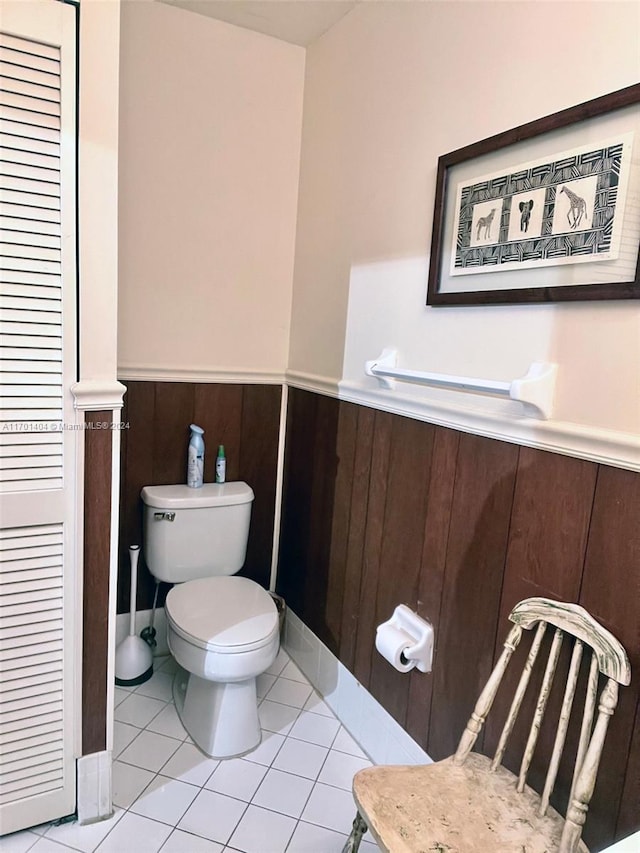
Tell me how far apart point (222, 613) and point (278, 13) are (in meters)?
2.02

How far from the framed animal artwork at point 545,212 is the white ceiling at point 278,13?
2.85 feet

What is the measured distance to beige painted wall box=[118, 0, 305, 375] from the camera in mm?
1993

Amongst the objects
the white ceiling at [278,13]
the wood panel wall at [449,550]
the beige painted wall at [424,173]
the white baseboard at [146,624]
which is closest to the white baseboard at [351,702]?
the wood panel wall at [449,550]

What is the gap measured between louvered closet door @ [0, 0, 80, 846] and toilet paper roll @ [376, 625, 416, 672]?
0.82 m

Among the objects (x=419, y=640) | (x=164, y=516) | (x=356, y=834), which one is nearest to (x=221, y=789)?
(x=356, y=834)

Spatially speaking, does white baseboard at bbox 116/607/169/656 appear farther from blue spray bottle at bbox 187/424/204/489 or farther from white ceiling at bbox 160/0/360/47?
white ceiling at bbox 160/0/360/47

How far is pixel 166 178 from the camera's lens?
81.2 inches

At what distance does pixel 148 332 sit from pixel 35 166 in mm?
888

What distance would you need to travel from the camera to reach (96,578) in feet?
4.88

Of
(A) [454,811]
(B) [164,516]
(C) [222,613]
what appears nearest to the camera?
(A) [454,811]

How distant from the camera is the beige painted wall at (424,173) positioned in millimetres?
1115

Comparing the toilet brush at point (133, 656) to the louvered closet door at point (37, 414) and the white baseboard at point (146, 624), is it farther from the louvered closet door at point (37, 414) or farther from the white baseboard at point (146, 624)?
the louvered closet door at point (37, 414)

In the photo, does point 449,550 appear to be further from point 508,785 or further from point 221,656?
point 221,656

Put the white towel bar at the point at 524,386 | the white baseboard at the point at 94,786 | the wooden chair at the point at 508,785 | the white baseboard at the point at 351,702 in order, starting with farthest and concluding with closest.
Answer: the white baseboard at the point at 351,702 < the white baseboard at the point at 94,786 < the white towel bar at the point at 524,386 < the wooden chair at the point at 508,785
